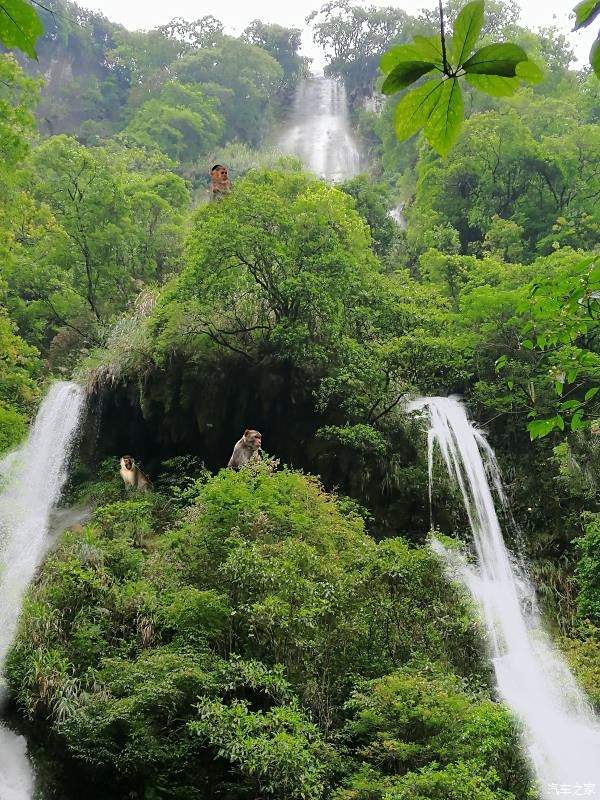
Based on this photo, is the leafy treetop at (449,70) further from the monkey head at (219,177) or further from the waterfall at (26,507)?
the monkey head at (219,177)

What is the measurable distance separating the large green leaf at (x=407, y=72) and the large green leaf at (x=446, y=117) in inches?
2.1

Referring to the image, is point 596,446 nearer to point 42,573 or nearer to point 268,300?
point 268,300

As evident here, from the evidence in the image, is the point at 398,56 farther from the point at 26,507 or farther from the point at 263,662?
the point at 26,507

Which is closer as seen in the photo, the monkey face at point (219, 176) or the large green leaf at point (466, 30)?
the large green leaf at point (466, 30)

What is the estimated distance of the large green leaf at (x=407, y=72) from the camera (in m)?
0.87

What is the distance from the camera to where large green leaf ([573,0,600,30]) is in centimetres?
101

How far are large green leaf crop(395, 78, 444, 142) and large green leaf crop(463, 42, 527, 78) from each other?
0.06 metres

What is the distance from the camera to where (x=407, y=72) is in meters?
0.89

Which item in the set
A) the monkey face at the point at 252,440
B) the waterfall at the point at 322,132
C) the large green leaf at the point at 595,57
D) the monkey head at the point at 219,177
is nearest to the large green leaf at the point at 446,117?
the large green leaf at the point at 595,57

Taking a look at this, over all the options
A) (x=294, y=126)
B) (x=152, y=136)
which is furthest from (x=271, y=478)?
(x=294, y=126)

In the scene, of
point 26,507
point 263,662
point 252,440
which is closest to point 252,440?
point 252,440

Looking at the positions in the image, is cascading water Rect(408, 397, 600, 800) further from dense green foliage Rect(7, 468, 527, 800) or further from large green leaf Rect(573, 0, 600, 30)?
large green leaf Rect(573, 0, 600, 30)

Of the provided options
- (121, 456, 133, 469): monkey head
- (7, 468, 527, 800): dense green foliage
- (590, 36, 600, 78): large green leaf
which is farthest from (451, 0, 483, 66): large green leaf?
(121, 456, 133, 469): monkey head

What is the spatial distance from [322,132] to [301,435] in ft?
106
